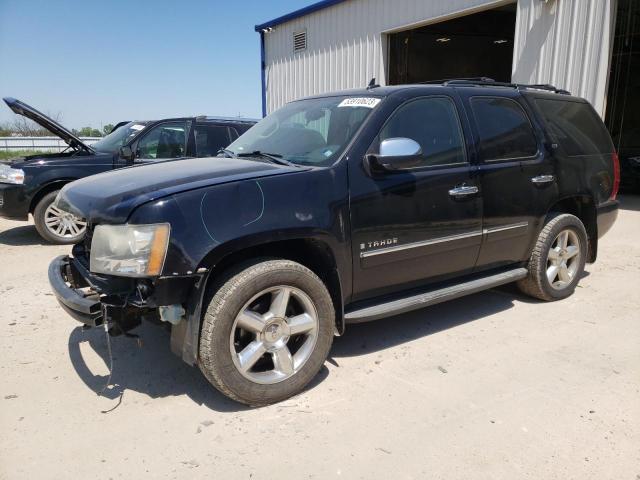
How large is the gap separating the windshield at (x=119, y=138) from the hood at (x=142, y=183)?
426 centimetres

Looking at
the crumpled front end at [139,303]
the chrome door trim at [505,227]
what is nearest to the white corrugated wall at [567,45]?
the chrome door trim at [505,227]

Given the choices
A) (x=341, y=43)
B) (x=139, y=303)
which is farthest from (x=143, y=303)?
(x=341, y=43)

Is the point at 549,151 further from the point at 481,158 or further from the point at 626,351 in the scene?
the point at 626,351

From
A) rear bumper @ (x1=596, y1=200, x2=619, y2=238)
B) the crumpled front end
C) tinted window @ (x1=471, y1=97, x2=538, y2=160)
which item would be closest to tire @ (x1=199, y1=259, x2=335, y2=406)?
the crumpled front end

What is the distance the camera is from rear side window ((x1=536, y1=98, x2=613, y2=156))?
452 cm

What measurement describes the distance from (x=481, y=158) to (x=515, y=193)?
49 centimetres

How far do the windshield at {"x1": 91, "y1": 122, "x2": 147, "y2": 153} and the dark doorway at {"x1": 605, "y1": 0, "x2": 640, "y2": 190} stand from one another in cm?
1131

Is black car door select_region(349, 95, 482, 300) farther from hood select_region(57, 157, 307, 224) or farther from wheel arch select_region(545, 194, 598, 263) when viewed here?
wheel arch select_region(545, 194, 598, 263)

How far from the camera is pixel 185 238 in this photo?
2566 millimetres

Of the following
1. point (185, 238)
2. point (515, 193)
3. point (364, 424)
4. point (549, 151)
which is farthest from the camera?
point (549, 151)

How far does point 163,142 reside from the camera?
7293 mm

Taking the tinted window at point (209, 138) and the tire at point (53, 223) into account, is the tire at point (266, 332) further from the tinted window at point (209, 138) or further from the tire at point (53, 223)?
the tinted window at point (209, 138)

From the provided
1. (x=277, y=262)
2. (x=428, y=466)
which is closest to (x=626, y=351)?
(x=428, y=466)

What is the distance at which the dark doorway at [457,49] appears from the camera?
13.1 meters
